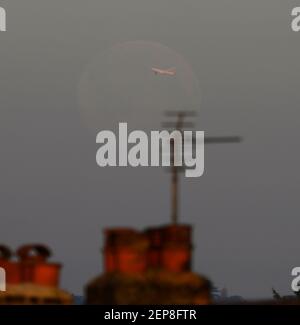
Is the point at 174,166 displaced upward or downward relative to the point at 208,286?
upward

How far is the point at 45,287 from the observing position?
84188 mm

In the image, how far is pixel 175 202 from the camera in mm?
89875

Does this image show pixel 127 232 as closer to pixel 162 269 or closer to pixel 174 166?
pixel 162 269
